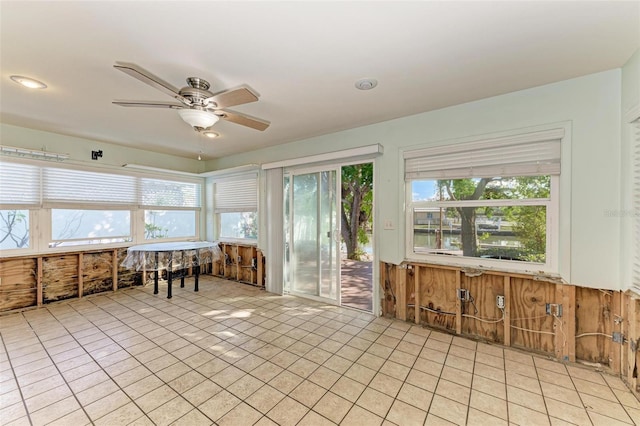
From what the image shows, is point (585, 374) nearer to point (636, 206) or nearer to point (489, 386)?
point (489, 386)

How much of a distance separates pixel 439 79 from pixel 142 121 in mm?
3532

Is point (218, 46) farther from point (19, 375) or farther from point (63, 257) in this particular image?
point (63, 257)

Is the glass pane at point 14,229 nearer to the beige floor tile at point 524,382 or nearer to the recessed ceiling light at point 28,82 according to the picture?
the recessed ceiling light at point 28,82

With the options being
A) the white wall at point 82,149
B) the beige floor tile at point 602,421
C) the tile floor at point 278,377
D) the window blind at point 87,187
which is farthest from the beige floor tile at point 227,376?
the white wall at point 82,149

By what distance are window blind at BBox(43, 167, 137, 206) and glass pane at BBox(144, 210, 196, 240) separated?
0.45 m

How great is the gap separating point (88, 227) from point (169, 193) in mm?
1410

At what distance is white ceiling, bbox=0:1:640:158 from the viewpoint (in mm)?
1509

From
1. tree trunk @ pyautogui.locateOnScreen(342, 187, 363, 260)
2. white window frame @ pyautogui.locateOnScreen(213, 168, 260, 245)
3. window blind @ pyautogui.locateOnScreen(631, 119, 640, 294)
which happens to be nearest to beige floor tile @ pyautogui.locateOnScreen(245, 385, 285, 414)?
window blind @ pyautogui.locateOnScreen(631, 119, 640, 294)

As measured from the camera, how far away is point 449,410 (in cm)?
175

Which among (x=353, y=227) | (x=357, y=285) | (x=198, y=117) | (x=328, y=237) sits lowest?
(x=357, y=285)

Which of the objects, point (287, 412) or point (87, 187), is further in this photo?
point (87, 187)

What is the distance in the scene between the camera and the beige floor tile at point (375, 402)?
175cm

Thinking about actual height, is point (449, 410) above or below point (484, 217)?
below

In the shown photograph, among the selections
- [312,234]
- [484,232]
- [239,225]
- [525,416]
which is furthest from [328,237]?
[525,416]
